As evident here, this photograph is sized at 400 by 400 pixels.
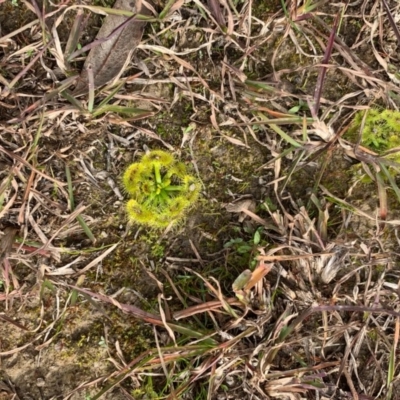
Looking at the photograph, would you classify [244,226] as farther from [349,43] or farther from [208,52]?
[349,43]

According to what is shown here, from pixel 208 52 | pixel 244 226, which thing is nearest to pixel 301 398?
pixel 244 226

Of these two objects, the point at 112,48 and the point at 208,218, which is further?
the point at 208,218

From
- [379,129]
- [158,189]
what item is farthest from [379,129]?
[158,189]

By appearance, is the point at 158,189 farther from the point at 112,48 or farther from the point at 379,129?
the point at 379,129

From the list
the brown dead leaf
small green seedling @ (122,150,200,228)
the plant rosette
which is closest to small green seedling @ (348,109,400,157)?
the plant rosette

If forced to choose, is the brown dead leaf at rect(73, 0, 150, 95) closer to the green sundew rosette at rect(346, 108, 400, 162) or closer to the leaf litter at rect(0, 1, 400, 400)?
the leaf litter at rect(0, 1, 400, 400)
